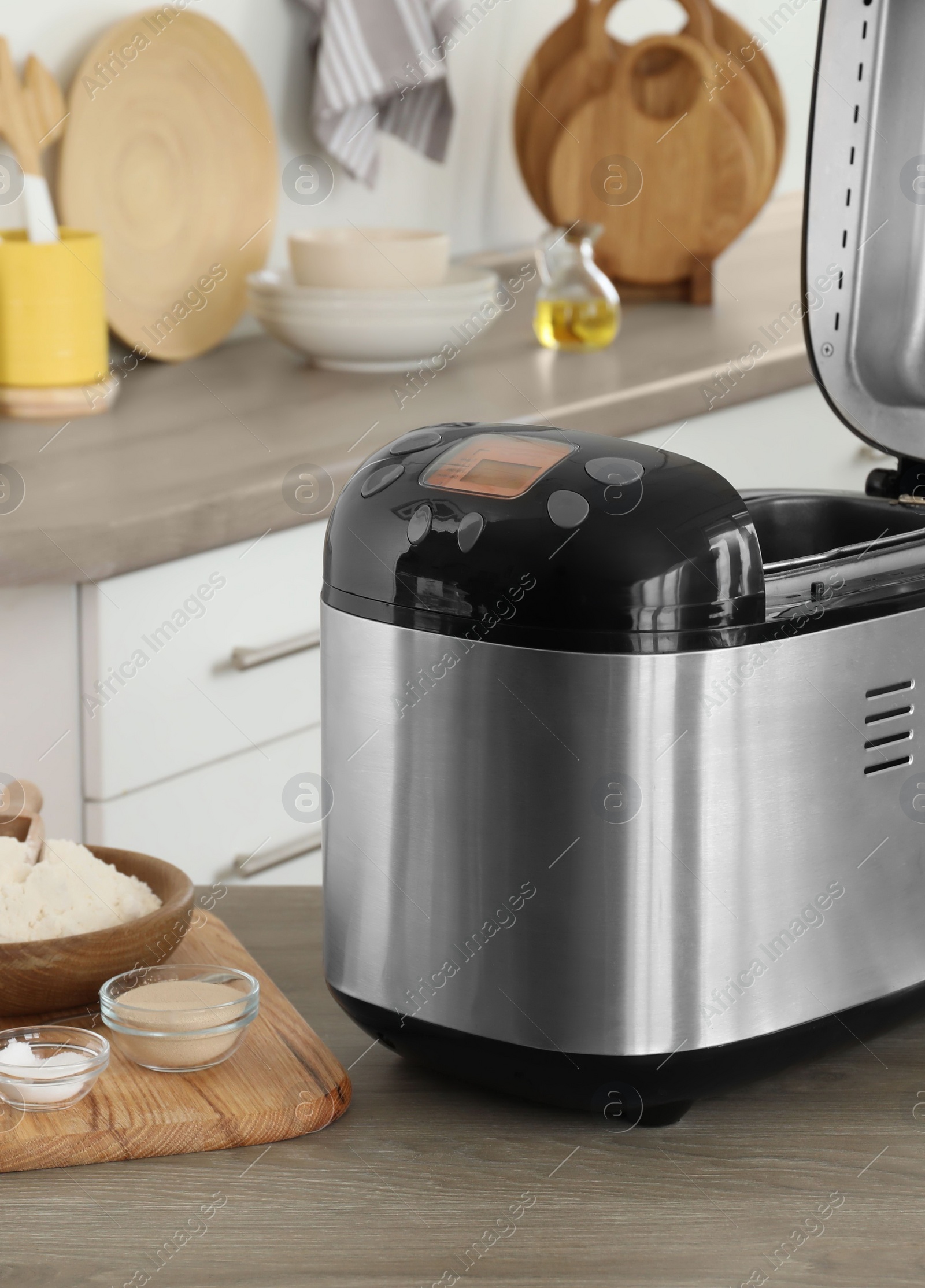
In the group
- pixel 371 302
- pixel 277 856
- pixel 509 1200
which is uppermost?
pixel 371 302

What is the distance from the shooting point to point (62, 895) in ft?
2.60

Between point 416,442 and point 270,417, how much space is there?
1.21 m

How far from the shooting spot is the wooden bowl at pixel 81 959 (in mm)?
748

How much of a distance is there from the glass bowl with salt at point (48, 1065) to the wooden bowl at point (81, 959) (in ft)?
0.11

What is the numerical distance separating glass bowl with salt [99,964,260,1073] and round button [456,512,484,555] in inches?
9.6

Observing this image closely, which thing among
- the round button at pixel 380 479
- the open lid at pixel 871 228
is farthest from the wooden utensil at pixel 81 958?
the open lid at pixel 871 228

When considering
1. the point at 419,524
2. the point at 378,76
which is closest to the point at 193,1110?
the point at 419,524

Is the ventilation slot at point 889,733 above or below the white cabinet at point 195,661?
above

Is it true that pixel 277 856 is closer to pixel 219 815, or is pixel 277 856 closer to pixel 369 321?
pixel 219 815

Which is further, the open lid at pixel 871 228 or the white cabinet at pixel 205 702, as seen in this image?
the white cabinet at pixel 205 702

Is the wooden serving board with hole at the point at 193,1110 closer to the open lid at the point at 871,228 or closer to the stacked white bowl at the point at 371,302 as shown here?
the open lid at the point at 871,228

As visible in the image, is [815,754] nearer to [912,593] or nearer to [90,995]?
[912,593]

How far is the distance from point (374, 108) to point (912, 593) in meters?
1.96

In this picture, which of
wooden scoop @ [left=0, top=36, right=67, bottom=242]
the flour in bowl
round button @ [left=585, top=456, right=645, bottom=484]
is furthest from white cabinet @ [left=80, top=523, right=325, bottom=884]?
round button @ [left=585, top=456, right=645, bottom=484]
